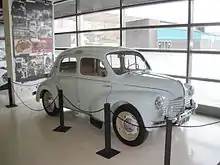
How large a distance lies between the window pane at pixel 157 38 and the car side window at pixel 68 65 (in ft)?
8.09

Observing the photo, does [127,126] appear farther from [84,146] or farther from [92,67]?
[92,67]

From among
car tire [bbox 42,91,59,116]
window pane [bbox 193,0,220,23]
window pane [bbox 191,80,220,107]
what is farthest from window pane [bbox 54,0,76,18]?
window pane [bbox 191,80,220,107]

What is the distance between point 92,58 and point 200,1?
300 centimetres

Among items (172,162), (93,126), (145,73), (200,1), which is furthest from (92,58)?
(200,1)

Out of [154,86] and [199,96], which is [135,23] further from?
[154,86]

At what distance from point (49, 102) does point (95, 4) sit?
395 centimetres

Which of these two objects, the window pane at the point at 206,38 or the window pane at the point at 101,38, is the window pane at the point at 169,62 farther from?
the window pane at the point at 101,38

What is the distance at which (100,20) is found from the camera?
26.6 feet

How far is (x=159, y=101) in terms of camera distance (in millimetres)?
3846

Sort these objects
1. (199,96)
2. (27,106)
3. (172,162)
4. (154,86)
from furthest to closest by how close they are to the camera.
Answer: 1. (27,106)
2. (199,96)
3. (154,86)
4. (172,162)

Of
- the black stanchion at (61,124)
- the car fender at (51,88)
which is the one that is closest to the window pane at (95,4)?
the car fender at (51,88)

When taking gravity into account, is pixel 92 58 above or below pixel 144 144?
above

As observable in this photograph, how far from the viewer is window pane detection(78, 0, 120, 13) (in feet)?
24.5

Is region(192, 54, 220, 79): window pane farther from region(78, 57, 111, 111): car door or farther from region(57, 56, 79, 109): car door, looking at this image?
region(57, 56, 79, 109): car door
